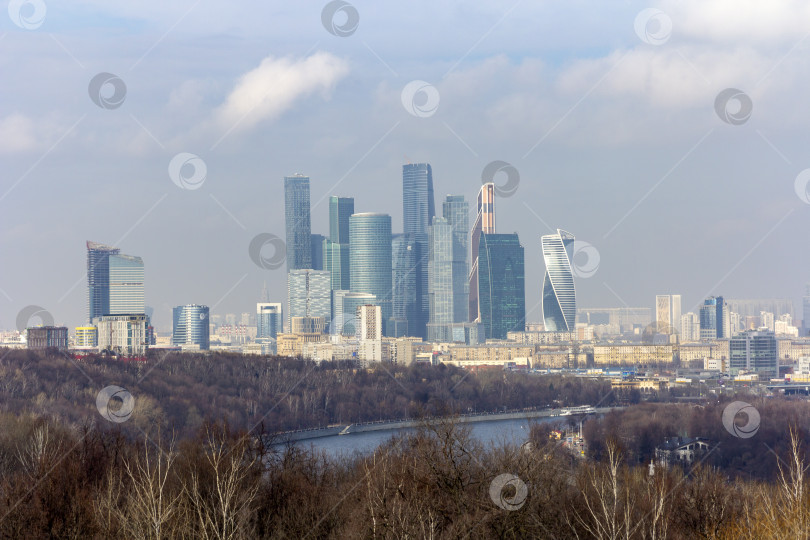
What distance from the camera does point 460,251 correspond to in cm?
12281

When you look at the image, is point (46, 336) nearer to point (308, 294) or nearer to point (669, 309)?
point (308, 294)

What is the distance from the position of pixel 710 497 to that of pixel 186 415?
28.3m

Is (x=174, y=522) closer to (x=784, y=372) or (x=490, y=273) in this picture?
(x=784, y=372)

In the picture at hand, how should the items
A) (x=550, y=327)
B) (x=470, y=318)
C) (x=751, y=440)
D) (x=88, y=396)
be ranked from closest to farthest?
(x=751, y=440)
(x=88, y=396)
(x=550, y=327)
(x=470, y=318)

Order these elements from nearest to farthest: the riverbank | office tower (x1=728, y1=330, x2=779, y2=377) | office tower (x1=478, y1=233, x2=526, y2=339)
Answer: the riverbank → office tower (x1=728, y1=330, x2=779, y2=377) → office tower (x1=478, y1=233, x2=526, y2=339)

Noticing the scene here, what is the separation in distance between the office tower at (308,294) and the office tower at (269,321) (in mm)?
6728

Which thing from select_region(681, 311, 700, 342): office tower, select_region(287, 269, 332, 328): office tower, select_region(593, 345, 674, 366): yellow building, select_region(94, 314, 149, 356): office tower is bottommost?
select_region(593, 345, 674, 366): yellow building

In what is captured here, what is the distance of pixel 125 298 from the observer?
91.8 m

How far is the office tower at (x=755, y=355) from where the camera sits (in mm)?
69875

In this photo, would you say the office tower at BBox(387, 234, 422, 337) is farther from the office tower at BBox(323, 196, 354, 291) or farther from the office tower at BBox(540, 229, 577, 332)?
the office tower at BBox(540, 229, 577, 332)

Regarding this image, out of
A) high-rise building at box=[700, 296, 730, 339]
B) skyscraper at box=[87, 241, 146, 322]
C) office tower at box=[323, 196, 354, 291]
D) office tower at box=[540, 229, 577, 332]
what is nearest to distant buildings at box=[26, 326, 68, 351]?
skyscraper at box=[87, 241, 146, 322]

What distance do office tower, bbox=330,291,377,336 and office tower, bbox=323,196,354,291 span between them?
325 centimetres

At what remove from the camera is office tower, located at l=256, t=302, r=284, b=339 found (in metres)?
128

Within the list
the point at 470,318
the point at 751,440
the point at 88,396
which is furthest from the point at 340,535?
the point at 470,318
